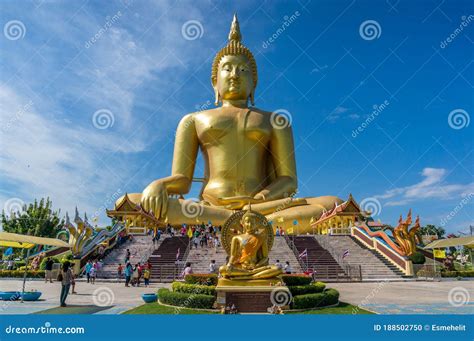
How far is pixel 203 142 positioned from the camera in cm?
2489

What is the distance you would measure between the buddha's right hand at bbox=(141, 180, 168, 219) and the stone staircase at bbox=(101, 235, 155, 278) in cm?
246

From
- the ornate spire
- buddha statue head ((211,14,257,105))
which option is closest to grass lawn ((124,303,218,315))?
buddha statue head ((211,14,257,105))

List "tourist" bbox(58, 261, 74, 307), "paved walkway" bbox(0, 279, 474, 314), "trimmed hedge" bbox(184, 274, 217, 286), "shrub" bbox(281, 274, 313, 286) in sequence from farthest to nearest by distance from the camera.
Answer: "shrub" bbox(281, 274, 313, 286) < "trimmed hedge" bbox(184, 274, 217, 286) < "tourist" bbox(58, 261, 74, 307) < "paved walkway" bbox(0, 279, 474, 314)

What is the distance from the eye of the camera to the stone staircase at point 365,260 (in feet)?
51.5

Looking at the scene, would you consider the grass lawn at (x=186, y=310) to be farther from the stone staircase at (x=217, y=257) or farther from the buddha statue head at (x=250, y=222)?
the stone staircase at (x=217, y=257)

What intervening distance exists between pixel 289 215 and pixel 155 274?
9.35 meters

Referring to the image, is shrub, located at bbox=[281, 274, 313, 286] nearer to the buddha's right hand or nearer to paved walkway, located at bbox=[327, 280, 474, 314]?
paved walkway, located at bbox=[327, 280, 474, 314]

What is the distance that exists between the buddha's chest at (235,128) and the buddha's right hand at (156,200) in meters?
4.42

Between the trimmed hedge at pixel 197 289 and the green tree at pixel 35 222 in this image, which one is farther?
the green tree at pixel 35 222

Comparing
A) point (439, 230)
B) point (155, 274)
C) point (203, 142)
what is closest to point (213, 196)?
point (203, 142)

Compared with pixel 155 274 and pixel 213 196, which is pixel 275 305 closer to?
pixel 155 274

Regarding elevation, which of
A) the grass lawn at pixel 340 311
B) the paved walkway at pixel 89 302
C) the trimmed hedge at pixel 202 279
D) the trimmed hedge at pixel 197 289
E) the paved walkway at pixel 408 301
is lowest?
the paved walkway at pixel 89 302

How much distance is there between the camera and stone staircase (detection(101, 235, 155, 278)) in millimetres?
15680

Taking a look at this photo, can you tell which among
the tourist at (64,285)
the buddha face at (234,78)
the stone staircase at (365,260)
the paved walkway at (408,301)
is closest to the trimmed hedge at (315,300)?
the paved walkway at (408,301)
